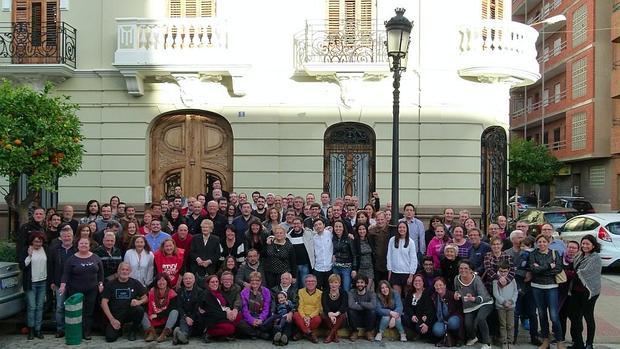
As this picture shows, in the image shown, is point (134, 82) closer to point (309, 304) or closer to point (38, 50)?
point (38, 50)

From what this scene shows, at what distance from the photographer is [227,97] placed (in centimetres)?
1570

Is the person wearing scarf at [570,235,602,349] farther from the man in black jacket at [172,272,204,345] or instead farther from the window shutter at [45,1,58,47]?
the window shutter at [45,1,58,47]

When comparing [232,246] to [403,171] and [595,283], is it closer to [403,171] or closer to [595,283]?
[595,283]

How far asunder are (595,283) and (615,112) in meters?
30.6

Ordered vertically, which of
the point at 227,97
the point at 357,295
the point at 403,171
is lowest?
the point at 357,295

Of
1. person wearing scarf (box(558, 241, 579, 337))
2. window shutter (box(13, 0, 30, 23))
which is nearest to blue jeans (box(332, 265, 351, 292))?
person wearing scarf (box(558, 241, 579, 337))

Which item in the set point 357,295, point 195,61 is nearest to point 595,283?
point 357,295

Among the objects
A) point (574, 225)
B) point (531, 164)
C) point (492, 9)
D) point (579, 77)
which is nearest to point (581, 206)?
point (531, 164)

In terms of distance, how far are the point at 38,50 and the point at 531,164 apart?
31086 millimetres

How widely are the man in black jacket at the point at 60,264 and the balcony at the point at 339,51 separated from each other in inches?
300

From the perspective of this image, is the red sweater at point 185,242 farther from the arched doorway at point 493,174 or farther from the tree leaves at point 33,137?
the arched doorway at point 493,174

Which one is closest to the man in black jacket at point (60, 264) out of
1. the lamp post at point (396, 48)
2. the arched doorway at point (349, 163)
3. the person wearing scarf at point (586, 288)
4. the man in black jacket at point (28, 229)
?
the man in black jacket at point (28, 229)

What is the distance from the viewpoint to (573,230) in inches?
659

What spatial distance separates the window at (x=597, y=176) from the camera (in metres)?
36.8
